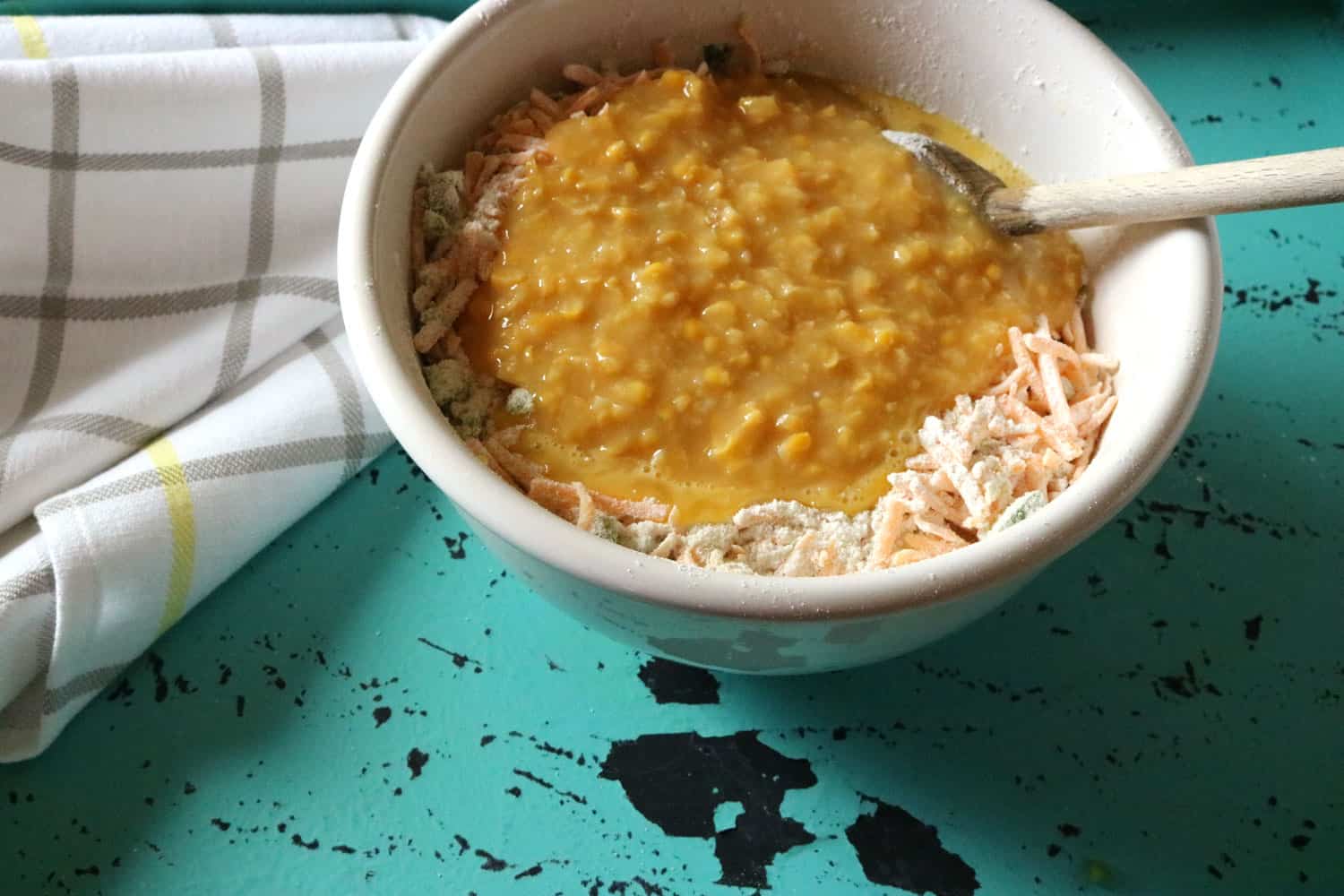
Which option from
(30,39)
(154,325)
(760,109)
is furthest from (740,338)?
(30,39)

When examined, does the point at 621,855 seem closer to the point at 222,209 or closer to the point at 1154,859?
the point at 1154,859

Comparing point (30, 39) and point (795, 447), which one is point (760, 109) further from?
point (30, 39)

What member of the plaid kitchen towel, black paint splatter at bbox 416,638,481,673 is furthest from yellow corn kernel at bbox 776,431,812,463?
the plaid kitchen towel

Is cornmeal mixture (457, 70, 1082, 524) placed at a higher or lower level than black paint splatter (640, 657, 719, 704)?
higher

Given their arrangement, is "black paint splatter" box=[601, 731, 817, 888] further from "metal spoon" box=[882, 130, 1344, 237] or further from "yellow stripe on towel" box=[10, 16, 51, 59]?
"yellow stripe on towel" box=[10, 16, 51, 59]

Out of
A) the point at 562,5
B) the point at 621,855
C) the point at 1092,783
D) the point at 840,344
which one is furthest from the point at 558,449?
the point at 1092,783

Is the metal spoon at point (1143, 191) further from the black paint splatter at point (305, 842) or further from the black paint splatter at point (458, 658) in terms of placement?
the black paint splatter at point (305, 842)
